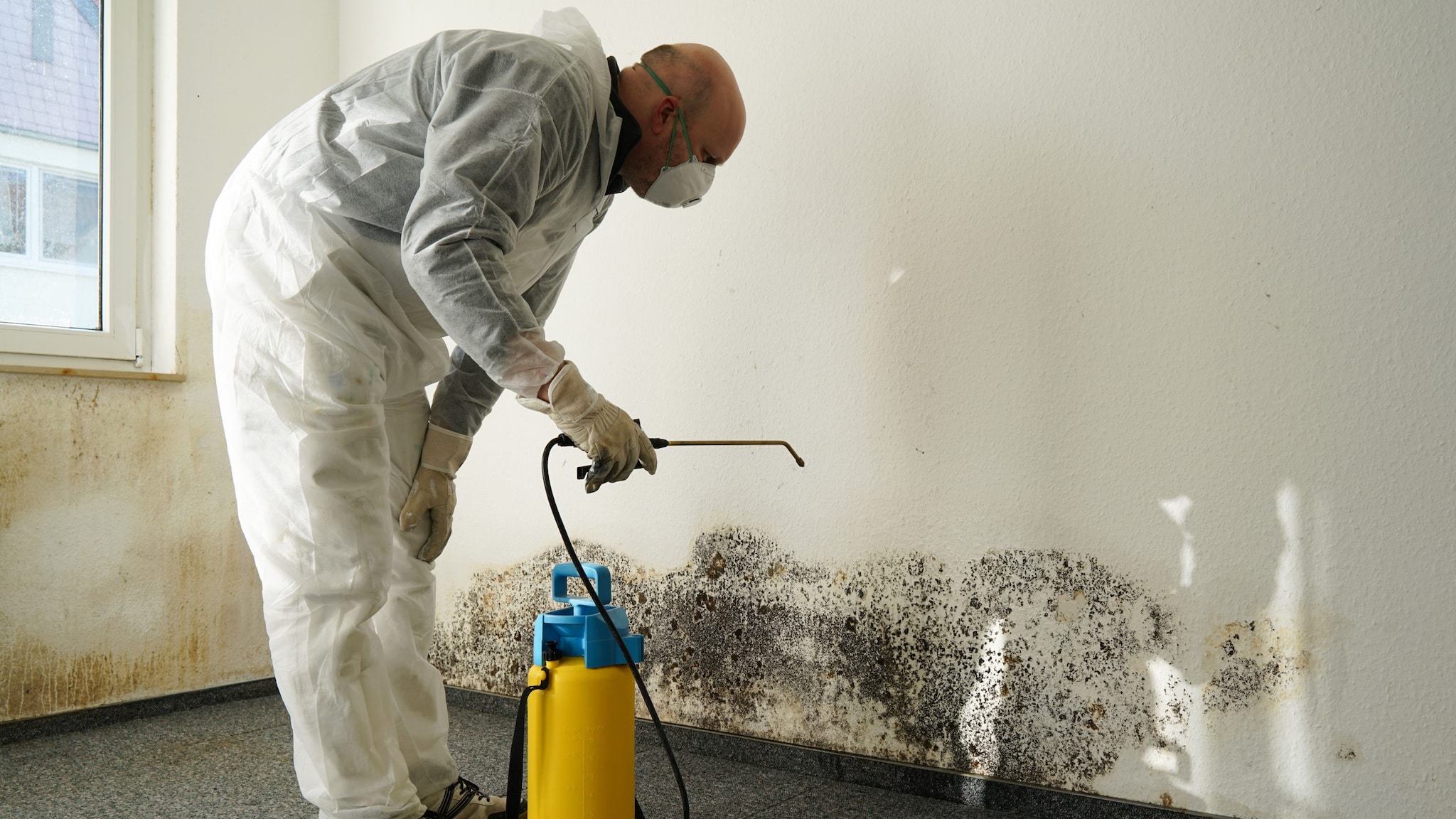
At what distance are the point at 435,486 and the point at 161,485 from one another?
3.97 ft

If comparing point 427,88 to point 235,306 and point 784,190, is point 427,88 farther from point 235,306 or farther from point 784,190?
point 784,190

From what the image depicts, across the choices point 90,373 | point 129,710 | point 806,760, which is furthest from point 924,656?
point 90,373

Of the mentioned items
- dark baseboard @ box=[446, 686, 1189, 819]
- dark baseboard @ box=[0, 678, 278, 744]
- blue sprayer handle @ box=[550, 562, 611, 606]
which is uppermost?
blue sprayer handle @ box=[550, 562, 611, 606]

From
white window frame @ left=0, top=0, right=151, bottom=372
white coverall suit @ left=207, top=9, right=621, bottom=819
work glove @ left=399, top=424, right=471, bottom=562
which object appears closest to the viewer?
white coverall suit @ left=207, top=9, right=621, bottom=819

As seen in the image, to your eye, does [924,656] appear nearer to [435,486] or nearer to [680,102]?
[435,486]

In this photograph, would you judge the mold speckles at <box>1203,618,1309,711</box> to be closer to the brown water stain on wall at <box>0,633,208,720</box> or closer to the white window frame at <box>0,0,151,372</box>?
the brown water stain on wall at <box>0,633,208,720</box>

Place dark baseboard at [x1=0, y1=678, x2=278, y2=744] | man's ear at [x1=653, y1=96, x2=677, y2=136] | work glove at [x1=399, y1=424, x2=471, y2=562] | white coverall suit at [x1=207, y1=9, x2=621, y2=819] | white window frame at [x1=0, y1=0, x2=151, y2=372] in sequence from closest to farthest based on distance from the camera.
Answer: white coverall suit at [x1=207, y1=9, x2=621, y2=819]
man's ear at [x1=653, y1=96, x2=677, y2=136]
work glove at [x1=399, y1=424, x2=471, y2=562]
dark baseboard at [x1=0, y1=678, x2=278, y2=744]
white window frame at [x1=0, y1=0, x2=151, y2=372]

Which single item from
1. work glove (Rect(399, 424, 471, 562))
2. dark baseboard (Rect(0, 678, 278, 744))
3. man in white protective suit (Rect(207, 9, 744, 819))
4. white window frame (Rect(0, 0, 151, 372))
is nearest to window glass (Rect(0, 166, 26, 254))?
white window frame (Rect(0, 0, 151, 372))

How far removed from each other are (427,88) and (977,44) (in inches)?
40.8

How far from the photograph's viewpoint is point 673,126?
1.41 metres

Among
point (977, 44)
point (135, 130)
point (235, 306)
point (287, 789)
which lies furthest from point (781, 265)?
point (135, 130)

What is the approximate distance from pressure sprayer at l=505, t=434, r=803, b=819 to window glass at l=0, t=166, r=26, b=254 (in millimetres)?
1764

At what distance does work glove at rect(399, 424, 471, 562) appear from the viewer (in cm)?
155

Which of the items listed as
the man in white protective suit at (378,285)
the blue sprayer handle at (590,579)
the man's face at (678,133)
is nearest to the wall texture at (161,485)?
the man in white protective suit at (378,285)
